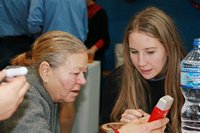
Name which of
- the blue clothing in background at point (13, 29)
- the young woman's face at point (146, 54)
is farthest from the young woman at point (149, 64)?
the blue clothing in background at point (13, 29)

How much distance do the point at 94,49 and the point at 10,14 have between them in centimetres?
118

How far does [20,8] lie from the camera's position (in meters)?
2.58

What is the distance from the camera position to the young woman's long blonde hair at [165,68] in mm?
1665

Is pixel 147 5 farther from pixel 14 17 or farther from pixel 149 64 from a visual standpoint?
pixel 149 64

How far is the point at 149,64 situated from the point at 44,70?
Result: 484mm

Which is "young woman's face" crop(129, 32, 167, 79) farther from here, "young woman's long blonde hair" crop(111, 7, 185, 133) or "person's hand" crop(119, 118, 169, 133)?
"person's hand" crop(119, 118, 169, 133)

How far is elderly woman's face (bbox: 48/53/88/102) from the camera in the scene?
1.52 meters

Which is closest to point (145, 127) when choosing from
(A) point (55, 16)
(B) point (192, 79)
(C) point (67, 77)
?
(B) point (192, 79)

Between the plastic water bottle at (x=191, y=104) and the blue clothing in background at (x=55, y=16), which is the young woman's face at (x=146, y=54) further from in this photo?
the blue clothing in background at (x=55, y=16)

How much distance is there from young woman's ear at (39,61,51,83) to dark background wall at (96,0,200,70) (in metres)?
2.56

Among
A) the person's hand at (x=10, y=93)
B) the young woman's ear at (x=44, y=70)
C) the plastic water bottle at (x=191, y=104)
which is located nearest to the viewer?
the person's hand at (x=10, y=93)

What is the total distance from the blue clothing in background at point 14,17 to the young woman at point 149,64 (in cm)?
105

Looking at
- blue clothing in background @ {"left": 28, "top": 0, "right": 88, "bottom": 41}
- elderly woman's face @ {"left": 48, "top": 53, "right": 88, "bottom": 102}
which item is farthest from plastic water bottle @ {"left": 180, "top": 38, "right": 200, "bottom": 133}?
blue clothing in background @ {"left": 28, "top": 0, "right": 88, "bottom": 41}

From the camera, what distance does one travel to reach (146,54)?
1679 millimetres
